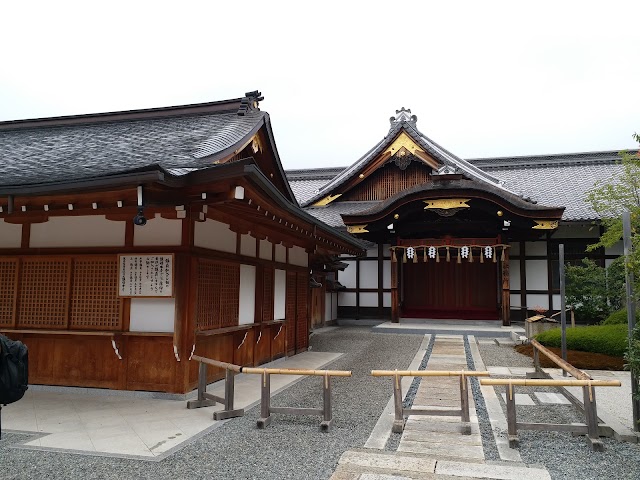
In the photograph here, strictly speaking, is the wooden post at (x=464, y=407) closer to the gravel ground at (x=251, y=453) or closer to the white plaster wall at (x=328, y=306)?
the gravel ground at (x=251, y=453)

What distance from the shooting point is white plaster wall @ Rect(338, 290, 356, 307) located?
805 inches

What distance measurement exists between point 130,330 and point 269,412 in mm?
2582

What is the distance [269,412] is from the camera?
19.3 feet

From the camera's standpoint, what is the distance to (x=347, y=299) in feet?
67.4

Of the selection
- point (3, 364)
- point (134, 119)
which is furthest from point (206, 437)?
point (134, 119)

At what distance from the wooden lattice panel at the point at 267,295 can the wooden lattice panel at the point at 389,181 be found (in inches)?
478

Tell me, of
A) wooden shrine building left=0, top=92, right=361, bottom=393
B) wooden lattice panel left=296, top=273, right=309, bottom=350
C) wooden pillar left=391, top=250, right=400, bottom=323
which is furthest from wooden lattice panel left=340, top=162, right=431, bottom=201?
wooden shrine building left=0, top=92, right=361, bottom=393

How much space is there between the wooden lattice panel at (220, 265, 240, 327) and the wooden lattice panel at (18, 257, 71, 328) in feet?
7.54

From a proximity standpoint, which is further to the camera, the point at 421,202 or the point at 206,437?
the point at 421,202

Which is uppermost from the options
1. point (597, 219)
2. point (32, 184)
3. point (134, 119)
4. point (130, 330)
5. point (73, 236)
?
point (134, 119)

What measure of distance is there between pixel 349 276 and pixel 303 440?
15.3 m

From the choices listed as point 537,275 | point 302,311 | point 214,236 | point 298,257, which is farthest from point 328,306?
point 214,236

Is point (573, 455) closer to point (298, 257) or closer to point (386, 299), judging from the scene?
point (298, 257)

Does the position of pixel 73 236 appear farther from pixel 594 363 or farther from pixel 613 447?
pixel 594 363
